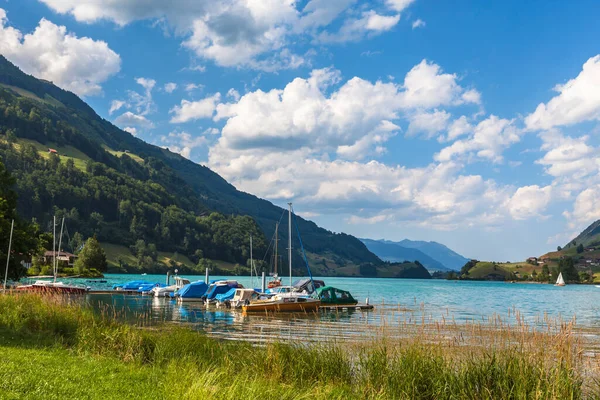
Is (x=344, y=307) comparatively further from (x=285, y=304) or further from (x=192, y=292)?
(x=192, y=292)

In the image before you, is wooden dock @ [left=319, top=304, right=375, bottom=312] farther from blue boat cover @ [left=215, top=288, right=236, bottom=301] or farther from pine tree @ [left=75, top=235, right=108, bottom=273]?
pine tree @ [left=75, top=235, right=108, bottom=273]

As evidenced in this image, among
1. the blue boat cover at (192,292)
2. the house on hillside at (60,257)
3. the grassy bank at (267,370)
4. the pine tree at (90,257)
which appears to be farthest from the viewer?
the pine tree at (90,257)

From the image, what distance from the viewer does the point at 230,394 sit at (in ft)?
30.4

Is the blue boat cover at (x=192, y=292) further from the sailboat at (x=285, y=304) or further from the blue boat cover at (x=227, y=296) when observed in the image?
the sailboat at (x=285, y=304)

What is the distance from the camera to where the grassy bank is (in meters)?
10.8

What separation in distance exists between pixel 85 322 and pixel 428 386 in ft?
44.5

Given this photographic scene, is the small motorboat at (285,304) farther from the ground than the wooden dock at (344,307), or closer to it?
farther from the ground

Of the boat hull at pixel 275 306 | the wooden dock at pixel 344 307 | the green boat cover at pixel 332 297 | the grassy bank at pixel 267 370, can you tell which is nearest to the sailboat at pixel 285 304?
the boat hull at pixel 275 306

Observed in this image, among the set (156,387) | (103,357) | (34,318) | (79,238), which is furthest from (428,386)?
(79,238)

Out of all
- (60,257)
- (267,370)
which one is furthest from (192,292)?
(60,257)

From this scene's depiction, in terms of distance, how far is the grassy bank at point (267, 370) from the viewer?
1082 cm

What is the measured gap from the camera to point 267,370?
14.1 m

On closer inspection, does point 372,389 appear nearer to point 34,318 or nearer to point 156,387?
point 156,387

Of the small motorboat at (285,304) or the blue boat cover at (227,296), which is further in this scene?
the blue boat cover at (227,296)
